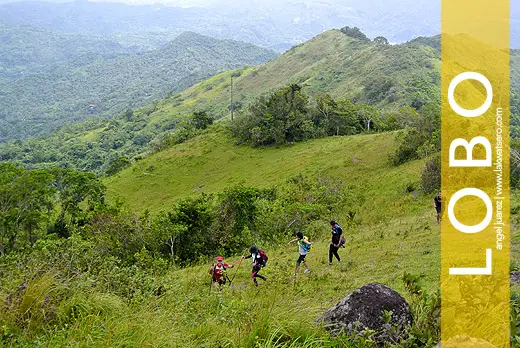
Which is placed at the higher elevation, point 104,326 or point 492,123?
point 492,123

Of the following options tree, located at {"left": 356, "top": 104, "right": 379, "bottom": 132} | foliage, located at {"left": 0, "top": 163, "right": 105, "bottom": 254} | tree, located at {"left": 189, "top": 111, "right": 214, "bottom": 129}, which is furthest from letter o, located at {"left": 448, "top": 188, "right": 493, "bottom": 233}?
tree, located at {"left": 189, "top": 111, "right": 214, "bottom": 129}

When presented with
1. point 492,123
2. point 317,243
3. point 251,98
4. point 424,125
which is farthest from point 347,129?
point 251,98

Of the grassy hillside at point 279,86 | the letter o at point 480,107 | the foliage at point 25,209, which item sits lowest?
the foliage at point 25,209

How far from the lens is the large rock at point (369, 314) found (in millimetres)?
4895

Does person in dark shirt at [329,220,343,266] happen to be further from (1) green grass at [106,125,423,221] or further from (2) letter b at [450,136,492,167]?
(1) green grass at [106,125,423,221]

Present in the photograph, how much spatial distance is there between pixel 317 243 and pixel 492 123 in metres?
15.1

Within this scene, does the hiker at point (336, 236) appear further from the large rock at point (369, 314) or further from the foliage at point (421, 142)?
the foliage at point (421, 142)

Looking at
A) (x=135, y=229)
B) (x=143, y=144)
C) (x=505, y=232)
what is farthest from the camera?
(x=143, y=144)

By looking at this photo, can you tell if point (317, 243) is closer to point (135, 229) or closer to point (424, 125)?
point (135, 229)

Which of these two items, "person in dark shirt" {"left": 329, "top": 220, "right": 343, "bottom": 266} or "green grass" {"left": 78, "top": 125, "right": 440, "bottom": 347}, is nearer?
"green grass" {"left": 78, "top": 125, "right": 440, "bottom": 347}

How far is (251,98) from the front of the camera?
126438mm

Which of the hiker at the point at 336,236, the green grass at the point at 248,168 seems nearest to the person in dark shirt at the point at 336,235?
the hiker at the point at 336,236

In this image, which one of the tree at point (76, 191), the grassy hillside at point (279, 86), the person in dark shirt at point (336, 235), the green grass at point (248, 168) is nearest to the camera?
the person in dark shirt at point (336, 235)

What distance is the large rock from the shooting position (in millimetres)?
4895
